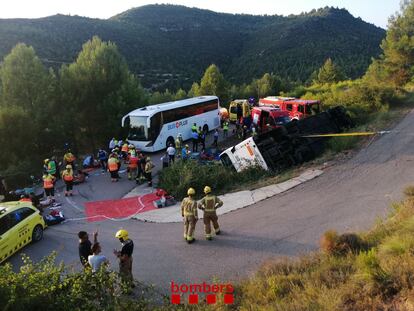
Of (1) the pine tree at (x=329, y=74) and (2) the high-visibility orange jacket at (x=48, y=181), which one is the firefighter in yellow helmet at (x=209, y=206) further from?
(1) the pine tree at (x=329, y=74)

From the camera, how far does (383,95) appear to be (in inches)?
1037

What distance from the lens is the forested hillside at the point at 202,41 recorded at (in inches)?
2840

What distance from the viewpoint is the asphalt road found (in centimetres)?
1017

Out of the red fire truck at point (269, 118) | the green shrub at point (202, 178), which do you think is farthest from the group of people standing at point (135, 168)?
the red fire truck at point (269, 118)

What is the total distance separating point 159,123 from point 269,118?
7.67 m

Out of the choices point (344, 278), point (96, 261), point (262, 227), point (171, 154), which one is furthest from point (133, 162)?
point (344, 278)

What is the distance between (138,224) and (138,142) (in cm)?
1086

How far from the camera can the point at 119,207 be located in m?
16.2

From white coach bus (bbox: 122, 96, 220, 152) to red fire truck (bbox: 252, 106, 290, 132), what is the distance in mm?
4708

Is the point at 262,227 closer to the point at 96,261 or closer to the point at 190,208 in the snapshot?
the point at 190,208

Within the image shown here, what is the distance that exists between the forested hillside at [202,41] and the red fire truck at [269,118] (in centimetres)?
4156

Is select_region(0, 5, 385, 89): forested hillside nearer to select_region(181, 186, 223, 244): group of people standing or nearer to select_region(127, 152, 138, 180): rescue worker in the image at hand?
select_region(127, 152, 138, 180): rescue worker

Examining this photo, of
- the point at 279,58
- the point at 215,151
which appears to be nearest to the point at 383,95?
the point at 215,151

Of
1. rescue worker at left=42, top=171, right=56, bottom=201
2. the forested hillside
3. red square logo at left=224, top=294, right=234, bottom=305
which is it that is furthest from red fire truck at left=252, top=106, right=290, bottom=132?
the forested hillside
